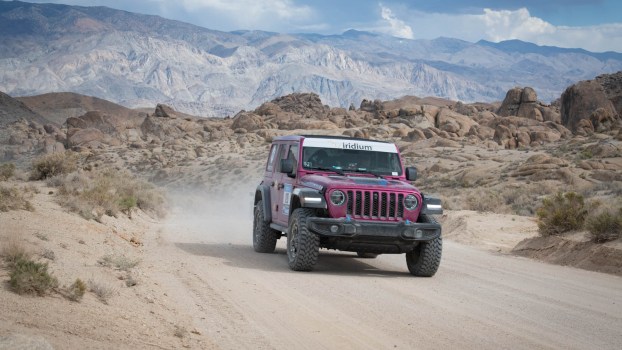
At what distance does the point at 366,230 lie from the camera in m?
11.6

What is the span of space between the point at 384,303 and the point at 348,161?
4.28m

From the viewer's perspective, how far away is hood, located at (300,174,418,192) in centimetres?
1191

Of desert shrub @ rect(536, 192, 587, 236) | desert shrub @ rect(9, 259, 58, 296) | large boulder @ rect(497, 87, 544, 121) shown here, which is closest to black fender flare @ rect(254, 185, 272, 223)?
desert shrub @ rect(536, 192, 587, 236)

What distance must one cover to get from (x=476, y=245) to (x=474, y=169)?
25320 millimetres

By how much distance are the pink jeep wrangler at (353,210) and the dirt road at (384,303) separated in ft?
1.42

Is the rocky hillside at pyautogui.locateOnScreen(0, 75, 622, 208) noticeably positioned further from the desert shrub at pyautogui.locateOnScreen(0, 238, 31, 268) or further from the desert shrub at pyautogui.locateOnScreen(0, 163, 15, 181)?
the desert shrub at pyautogui.locateOnScreen(0, 238, 31, 268)

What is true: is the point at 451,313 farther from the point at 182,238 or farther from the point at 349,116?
the point at 349,116

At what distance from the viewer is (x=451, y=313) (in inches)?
356

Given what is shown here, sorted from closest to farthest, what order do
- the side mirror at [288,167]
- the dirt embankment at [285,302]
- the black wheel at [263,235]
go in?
the dirt embankment at [285,302] → the side mirror at [288,167] → the black wheel at [263,235]

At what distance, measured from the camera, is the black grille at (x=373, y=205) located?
38.8 ft

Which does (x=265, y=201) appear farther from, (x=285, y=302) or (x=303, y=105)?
(x=303, y=105)

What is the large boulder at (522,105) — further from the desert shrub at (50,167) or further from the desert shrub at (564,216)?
the desert shrub at (564,216)

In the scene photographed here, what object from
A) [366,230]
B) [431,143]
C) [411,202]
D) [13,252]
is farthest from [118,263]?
[431,143]

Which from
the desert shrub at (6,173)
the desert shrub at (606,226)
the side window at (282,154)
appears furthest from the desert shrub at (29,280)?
the desert shrub at (6,173)
